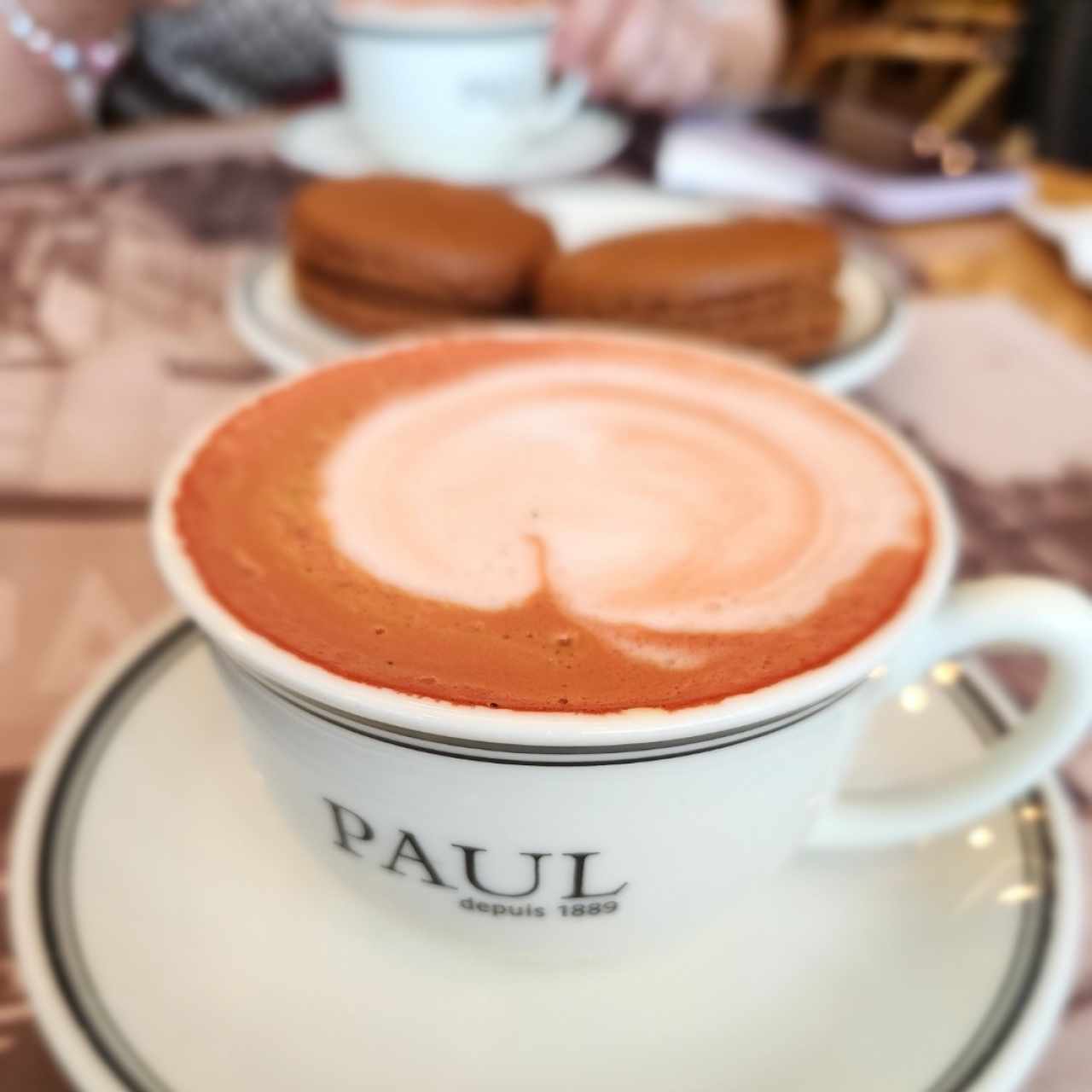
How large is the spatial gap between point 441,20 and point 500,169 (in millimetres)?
169

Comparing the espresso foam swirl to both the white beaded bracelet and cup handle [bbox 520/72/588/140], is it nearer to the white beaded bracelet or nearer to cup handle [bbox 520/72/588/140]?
cup handle [bbox 520/72/588/140]

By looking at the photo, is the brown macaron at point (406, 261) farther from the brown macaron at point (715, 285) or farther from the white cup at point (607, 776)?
the white cup at point (607, 776)

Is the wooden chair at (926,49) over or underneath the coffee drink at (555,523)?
underneath

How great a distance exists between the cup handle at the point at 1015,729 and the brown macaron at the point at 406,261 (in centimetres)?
52

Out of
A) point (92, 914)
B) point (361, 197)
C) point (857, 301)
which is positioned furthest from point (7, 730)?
point (857, 301)

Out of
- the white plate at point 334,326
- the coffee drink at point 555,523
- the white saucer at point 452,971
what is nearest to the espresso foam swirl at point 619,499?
the coffee drink at point 555,523

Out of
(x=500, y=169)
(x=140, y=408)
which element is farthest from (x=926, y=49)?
(x=140, y=408)

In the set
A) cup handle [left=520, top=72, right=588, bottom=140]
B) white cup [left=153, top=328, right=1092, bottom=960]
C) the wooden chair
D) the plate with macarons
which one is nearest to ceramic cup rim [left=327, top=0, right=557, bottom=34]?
cup handle [left=520, top=72, right=588, bottom=140]

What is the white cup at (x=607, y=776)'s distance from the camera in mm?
309

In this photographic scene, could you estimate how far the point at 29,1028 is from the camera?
356 millimetres

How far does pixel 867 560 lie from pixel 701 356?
0.19 meters

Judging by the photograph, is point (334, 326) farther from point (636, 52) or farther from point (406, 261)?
point (636, 52)

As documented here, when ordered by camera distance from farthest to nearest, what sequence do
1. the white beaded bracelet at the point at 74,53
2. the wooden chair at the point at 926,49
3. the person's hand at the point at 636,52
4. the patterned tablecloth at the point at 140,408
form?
the wooden chair at the point at 926,49
the person's hand at the point at 636,52
the white beaded bracelet at the point at 74,53
the patterned tablecloth at the point at 140,408

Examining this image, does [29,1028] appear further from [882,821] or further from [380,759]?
[882,821]
